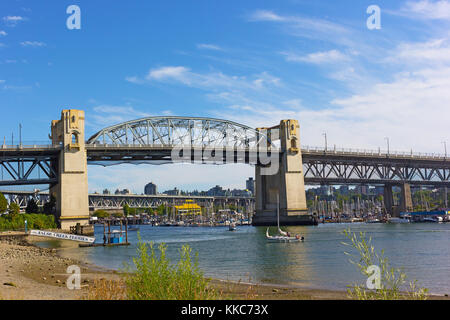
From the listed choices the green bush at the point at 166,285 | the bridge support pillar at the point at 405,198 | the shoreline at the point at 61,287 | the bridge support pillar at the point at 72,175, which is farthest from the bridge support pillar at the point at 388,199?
the green bush at the point at 166,285

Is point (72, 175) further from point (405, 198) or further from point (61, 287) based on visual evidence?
point (405, 198)

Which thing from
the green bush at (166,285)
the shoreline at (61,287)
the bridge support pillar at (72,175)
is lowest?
the shoreline at (61,287)

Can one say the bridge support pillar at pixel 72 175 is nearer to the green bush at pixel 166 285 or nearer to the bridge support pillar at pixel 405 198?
the green bush at pixel 166 285

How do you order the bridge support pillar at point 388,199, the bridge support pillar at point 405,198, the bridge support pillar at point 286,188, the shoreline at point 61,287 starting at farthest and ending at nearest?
the bridge support pillar at point 388,199 → the bridge support pillar at point 405,198 → the bridge support pillar at point 286,188 → the shoreline at point 61,287

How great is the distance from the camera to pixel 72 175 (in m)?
79.5

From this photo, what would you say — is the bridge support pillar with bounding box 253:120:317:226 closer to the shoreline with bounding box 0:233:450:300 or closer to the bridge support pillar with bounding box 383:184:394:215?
the bridge support pillar with bounding box 383:184:394:215

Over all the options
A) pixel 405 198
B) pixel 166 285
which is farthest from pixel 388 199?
pixel 166 285

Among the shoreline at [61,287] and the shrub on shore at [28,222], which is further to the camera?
the shrub on shore at [28,222]

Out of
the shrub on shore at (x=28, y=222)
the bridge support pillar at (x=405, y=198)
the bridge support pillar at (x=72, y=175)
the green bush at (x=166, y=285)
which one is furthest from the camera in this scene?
the bridge support pillar at (x=405, y=198)

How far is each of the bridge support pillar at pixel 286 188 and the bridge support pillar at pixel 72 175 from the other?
141 feet

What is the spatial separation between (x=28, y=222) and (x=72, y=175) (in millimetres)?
10613

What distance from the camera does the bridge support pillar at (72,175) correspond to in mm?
77438

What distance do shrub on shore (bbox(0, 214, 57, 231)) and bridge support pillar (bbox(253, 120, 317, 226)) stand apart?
4829 cm
